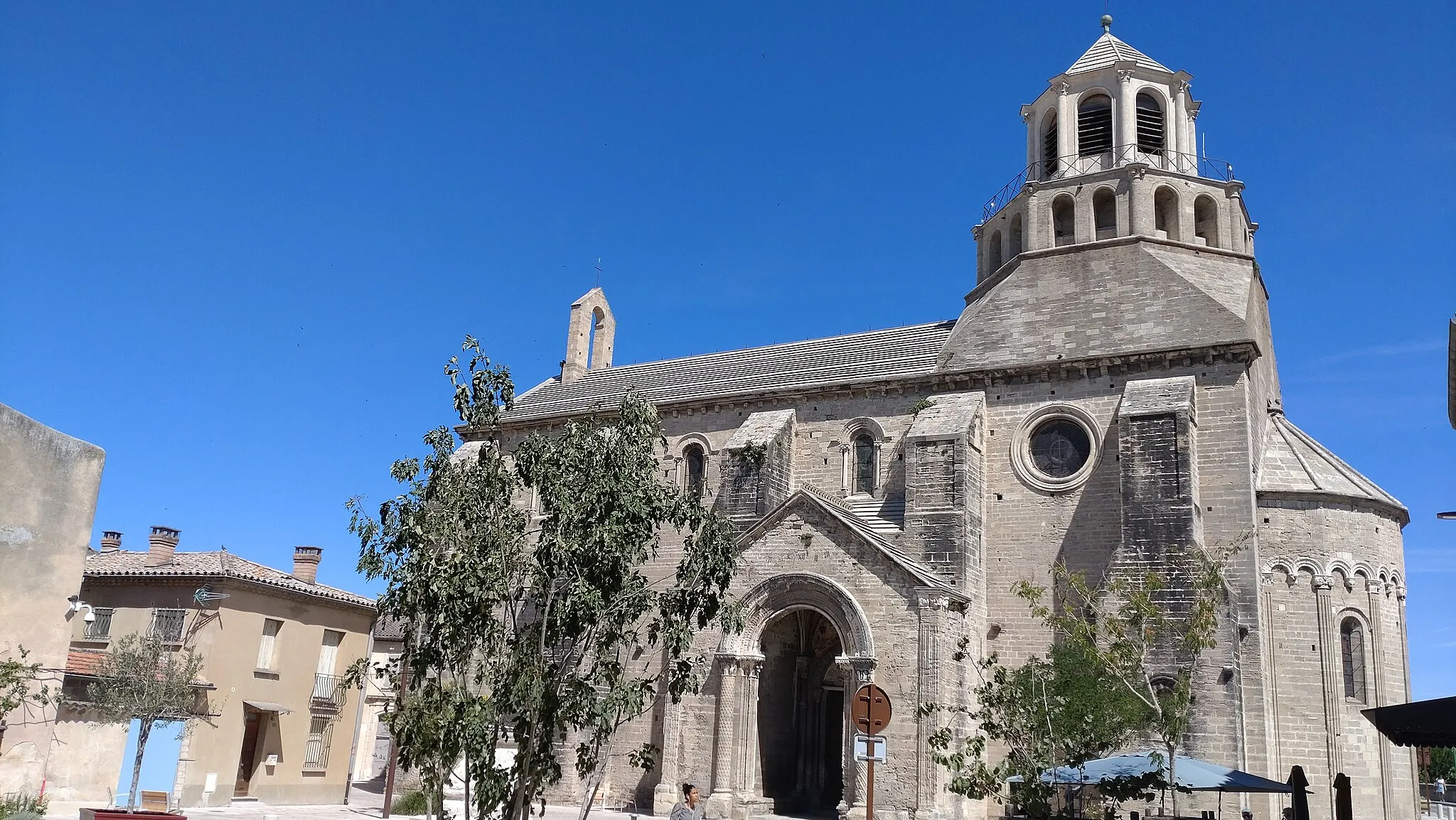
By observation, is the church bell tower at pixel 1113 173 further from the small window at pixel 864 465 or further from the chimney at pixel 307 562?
the chimney at pixel 307 562

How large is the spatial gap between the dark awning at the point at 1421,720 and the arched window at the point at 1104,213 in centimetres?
1919

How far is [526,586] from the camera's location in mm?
11844

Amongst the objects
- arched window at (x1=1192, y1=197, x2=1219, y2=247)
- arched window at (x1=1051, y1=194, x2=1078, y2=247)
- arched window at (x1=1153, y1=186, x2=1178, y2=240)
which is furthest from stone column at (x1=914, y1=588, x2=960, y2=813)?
arched window at (x1=1192, y1=197, x2=1219, y2=247)

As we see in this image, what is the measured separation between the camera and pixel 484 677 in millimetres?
11023

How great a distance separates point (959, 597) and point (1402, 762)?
944cm

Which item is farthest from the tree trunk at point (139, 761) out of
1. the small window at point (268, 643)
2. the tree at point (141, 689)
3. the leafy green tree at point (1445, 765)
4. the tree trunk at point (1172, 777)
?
the leafy green tree at point (1445, 765)

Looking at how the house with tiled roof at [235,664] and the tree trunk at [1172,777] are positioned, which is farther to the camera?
the house with tiled roof at [235,664]

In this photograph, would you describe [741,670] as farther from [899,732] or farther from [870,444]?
[870,444]

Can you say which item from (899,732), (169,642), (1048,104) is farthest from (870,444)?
(169,642)

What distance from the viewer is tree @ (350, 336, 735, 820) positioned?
425 inches

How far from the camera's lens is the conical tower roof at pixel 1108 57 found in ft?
97.9

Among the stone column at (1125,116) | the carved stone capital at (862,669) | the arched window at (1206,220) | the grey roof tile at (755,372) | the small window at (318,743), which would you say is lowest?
the small window at (318,743)

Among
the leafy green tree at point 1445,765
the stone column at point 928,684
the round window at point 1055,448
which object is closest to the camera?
the stone column at point 928,684

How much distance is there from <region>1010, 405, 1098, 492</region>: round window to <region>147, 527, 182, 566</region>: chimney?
21.2 metres
